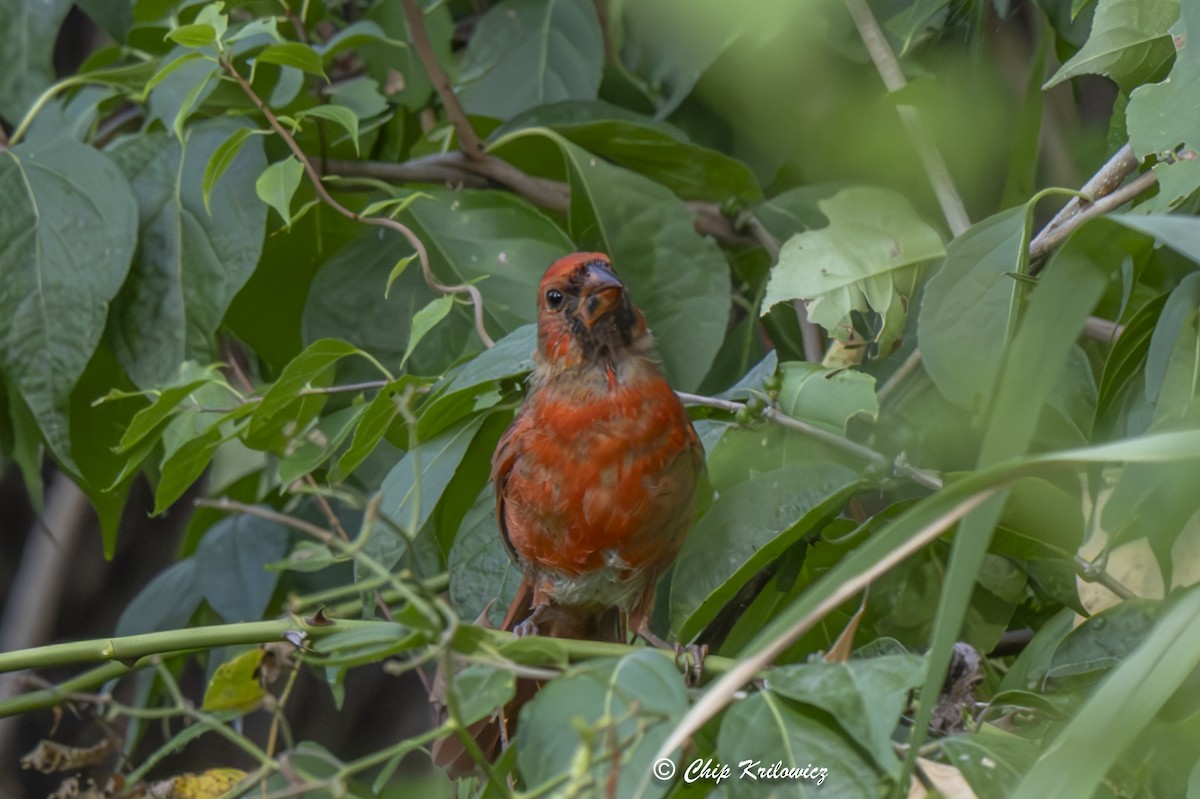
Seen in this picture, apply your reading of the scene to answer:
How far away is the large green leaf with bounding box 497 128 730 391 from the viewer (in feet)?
6.73

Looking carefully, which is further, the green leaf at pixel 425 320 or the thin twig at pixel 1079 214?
the green leaf at pixel 425 320

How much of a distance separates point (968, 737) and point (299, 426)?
1.13m

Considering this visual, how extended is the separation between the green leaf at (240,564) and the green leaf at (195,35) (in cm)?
96

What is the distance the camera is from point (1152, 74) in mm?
1544

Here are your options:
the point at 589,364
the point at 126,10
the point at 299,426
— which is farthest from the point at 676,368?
the point at 126,10

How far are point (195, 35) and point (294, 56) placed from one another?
0.14 meters

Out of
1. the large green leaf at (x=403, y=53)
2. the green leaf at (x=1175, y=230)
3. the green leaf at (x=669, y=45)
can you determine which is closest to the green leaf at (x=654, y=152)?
the green leaf at (x=669, y=45)

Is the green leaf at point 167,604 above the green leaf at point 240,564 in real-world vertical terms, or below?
below

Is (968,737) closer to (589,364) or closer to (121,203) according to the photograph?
(589,364)

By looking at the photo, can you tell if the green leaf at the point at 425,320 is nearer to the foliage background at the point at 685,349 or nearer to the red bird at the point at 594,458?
the foliage background at the point at 685,349

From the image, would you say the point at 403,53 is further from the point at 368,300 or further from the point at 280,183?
the point at 280,183

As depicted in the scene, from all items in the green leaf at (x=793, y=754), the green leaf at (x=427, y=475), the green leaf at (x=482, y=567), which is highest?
the green leaf at (x=793, y=754)

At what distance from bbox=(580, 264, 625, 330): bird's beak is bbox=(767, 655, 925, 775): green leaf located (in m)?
0.97

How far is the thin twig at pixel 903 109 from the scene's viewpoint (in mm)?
1880
